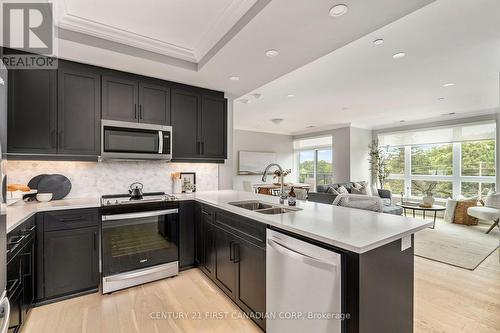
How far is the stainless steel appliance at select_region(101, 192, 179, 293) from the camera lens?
8.05 feet

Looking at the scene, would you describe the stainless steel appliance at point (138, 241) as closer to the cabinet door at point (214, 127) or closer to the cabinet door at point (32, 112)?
the cabinet door at point (32, 112)

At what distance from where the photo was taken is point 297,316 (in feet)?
4.96

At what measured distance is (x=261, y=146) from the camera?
8.85 m

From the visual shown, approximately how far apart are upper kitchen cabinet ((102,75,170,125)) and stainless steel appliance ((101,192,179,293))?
1.06 meters

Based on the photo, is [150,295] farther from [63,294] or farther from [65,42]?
[65,42]

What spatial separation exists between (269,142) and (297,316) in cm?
781

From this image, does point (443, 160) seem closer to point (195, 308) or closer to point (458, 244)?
point (458, 244)

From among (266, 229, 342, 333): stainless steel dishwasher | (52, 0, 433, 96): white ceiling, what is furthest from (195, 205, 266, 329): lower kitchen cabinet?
(52, 0, 433, 96): white ceiling

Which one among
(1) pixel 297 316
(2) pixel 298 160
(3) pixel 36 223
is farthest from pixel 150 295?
(2) pixel 298 160

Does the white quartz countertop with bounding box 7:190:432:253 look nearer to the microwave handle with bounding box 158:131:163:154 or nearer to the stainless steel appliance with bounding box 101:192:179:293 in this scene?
the stainless steel appliance with bounding box 101:192:179:293

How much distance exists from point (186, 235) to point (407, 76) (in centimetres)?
392

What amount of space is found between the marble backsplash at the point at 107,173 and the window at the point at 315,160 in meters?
5.97

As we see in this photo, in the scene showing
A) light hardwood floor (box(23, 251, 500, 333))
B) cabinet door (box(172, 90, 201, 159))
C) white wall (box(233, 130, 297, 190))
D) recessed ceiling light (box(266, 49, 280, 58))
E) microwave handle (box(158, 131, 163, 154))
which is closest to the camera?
light hardwood floor (box(23, 251, 500, 333))

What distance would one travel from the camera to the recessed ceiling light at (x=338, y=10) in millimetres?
1700
